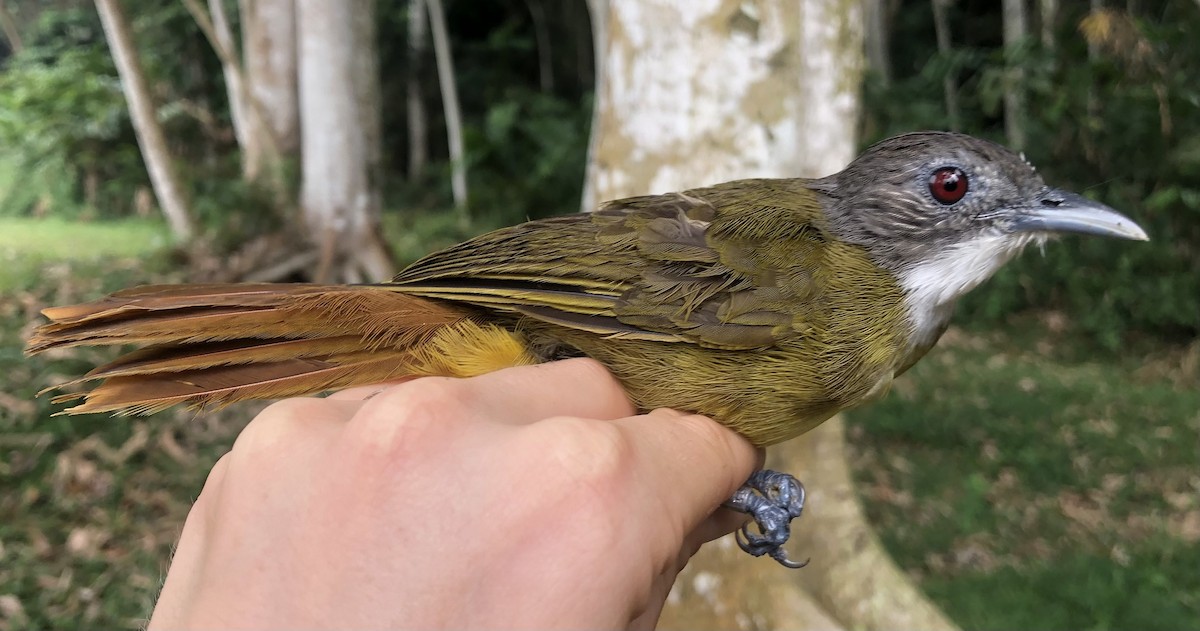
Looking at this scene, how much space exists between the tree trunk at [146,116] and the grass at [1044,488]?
603 cm

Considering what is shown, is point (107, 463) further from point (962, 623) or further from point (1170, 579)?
point (1170, 579)

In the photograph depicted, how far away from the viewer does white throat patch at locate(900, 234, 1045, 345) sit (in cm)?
162

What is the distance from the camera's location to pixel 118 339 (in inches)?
52.5

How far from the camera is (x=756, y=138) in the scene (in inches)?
107

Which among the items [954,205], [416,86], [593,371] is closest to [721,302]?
[593,371]

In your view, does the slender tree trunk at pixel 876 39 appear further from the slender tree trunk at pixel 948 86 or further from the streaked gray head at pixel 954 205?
the streaked gray head at pixel 954 205

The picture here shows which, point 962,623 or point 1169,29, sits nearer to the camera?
point 962,623

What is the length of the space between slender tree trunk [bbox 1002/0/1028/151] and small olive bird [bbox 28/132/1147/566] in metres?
6.67

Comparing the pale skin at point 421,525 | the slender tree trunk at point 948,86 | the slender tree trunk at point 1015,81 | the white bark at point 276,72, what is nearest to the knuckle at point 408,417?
the pale skin at point 421,525

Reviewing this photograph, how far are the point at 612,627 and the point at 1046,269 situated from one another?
965 centimetres

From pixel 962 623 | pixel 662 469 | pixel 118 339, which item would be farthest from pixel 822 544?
pixel 118 339

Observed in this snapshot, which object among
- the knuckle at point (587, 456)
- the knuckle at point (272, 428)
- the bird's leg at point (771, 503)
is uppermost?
the knuckle at point (272, 428)

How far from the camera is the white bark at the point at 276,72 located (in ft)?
23.6

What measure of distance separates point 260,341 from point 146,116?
19.3 feet
